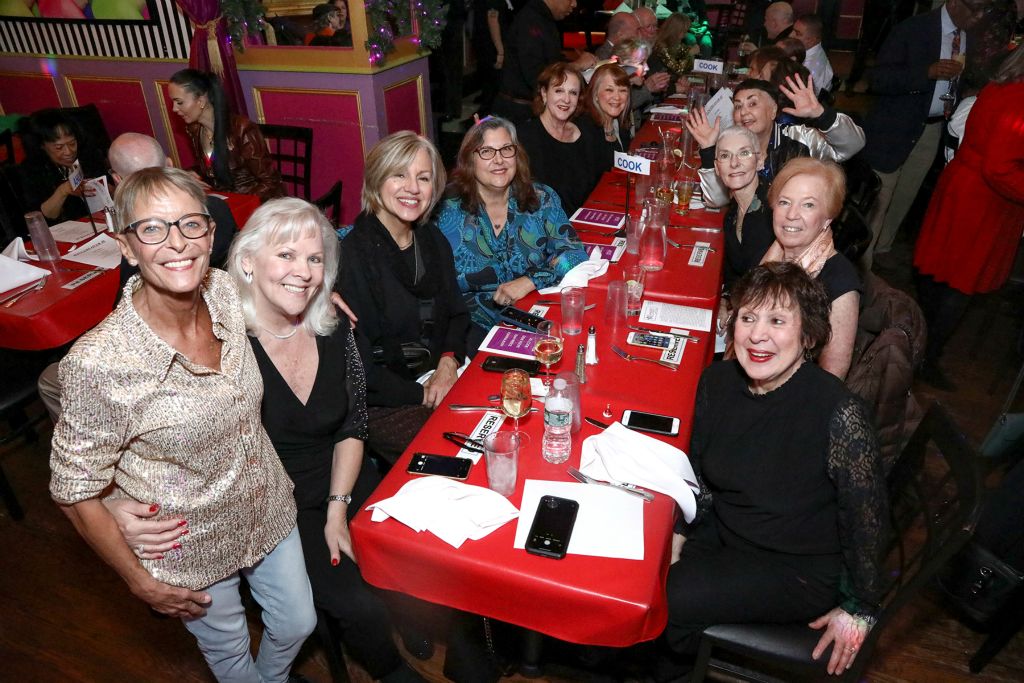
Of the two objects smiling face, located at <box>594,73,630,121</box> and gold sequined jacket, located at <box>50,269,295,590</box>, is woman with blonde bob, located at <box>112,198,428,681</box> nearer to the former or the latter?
gold sequined jacket, located at <box>50,269,295,590</box>

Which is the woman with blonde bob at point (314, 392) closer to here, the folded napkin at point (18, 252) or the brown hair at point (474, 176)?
the brown hair at point (474, 176)

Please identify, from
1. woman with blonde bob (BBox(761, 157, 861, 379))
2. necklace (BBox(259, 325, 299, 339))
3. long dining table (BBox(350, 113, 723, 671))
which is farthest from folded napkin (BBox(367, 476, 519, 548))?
woman with blonde bob (BBox(761, 157, 861, 379))

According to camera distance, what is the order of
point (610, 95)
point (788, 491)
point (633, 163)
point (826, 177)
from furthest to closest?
point (610, 95)
point (633, 163)
point (826, 177)
point (788, 491)

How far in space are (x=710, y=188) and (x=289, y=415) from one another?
2866 millimetres

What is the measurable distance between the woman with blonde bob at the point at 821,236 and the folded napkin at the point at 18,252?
356cm

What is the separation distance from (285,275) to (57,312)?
5.06ft

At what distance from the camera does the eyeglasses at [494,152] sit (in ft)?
9.73

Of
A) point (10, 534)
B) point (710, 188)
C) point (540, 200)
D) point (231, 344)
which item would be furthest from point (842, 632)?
point (10, 534)

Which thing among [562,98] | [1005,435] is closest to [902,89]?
[562,98]

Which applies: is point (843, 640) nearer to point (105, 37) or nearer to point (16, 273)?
point (16, 273)

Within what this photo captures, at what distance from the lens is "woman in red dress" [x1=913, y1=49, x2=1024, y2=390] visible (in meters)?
3.13

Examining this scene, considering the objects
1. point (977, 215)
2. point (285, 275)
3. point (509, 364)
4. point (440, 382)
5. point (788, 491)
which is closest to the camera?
point (788, 491)

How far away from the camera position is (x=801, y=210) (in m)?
2.54

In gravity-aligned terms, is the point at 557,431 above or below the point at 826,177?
below
